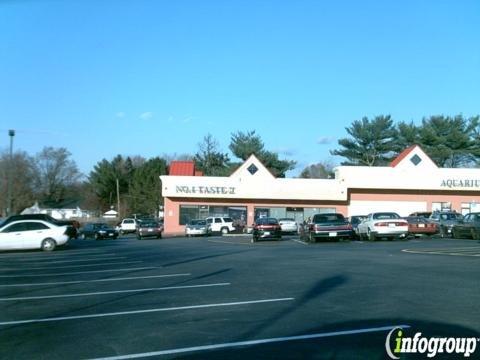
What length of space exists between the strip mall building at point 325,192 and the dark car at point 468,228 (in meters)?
22.2

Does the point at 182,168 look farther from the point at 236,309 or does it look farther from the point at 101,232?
the point at 236,309

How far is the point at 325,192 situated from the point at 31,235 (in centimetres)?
3224

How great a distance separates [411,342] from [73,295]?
7.59m

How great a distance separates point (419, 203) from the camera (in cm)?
5584

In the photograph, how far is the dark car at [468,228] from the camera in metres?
30.8

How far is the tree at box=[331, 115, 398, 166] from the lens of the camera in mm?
77688

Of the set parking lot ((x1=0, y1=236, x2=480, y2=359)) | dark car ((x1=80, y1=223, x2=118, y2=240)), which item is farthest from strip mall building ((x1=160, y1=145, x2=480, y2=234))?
parking lot ((x1=0, y1=236, x2=480, y2=359))

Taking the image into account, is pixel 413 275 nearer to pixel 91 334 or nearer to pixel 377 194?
pixel 91 334

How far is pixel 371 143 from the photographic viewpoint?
259 feet

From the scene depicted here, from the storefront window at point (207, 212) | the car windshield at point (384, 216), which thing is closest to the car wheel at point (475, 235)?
the car windshield at point (384, 216)

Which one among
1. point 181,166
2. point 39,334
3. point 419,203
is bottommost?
point 39,334

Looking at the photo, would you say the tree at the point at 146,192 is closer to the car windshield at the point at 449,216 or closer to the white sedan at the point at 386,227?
the car windshield at the point at 449,216

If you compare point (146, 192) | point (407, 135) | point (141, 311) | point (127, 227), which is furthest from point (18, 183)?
point (141, 311)

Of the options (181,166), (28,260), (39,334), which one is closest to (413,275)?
(39,334)
